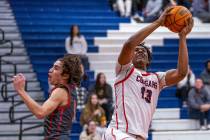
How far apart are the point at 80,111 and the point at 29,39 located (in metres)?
3.03

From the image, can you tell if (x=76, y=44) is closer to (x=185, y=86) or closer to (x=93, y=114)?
(x=185, y=86)

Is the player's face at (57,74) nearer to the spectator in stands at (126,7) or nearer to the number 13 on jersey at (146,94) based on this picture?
the number 13 on jersey at (146,94)

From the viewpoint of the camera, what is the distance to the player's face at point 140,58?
5706mm

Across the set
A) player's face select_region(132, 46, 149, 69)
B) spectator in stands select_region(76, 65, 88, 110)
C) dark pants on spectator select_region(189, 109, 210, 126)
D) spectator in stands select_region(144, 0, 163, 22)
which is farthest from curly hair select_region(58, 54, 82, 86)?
spectator in stands select_region(144, 0, 163, 22)

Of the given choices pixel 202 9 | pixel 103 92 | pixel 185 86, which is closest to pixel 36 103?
pixel 103 92

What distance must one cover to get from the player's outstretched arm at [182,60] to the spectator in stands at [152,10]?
1155cm

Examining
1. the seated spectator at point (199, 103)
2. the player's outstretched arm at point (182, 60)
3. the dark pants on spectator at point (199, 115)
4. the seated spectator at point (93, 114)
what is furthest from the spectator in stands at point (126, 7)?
the player's outstretched arm at point (182, 60)

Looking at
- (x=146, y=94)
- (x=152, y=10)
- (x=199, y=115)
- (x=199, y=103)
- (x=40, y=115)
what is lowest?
(x=199, y=115)

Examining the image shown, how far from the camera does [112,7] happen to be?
58.6ft

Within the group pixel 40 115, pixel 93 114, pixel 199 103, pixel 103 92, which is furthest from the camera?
pixel 199 103

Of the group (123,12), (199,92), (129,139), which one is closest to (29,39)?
(123,12)

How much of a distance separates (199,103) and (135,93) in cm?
786

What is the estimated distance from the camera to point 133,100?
5.62 metres

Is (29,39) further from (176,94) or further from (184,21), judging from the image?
(184,21)
